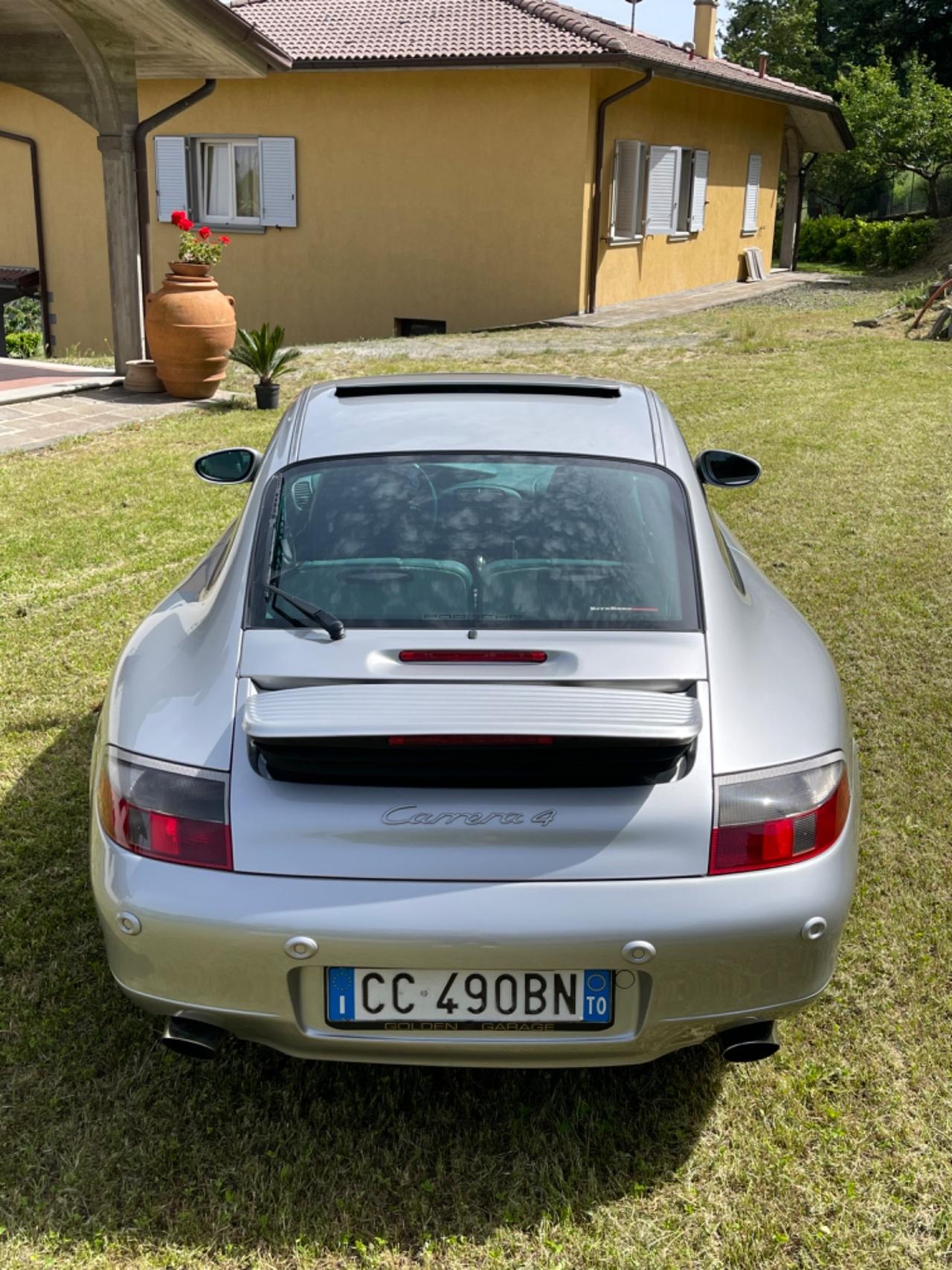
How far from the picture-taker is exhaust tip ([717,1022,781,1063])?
2.52 meters

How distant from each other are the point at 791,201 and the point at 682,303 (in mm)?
11717

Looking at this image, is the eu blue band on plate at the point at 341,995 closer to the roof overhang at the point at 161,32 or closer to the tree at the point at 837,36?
the roof overhang at the point at 161,32

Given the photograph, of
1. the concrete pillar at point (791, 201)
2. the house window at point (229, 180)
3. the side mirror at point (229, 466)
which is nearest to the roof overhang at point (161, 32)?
the house window at point (229, 180)

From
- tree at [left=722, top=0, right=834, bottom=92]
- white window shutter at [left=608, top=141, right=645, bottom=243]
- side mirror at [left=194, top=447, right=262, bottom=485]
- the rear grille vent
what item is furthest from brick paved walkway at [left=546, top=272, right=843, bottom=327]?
tree at [left=722, top=0, right=834, bottom=92]

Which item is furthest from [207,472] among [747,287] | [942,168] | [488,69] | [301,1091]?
[942,168]

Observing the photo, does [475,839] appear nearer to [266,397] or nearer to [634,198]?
[266,397]

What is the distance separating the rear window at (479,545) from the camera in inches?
116

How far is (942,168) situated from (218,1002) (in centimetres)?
4171

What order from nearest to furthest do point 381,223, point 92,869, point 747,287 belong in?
point 92,869 → point 381,223 → point 747,287

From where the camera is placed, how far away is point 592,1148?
2.71m

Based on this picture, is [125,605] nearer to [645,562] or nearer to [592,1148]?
[645,562]

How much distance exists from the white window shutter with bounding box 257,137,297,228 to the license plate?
19.5 meters

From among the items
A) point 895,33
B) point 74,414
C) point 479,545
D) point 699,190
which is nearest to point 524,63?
point 699,190

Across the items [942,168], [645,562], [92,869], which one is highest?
[942,168]
